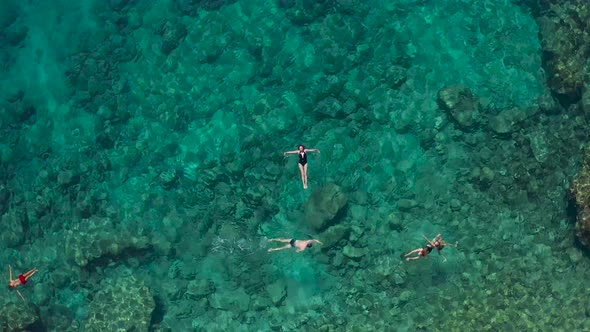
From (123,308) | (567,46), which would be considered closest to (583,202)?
(567,46)

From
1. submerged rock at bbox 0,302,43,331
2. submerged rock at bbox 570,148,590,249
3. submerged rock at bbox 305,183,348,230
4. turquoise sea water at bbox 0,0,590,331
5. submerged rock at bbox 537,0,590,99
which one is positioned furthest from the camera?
submerged rock at bbox 305,183,348,230

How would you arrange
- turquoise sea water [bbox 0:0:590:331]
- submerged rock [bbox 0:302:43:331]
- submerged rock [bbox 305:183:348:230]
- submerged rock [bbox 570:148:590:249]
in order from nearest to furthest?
submerged rock [bbox 570:148:590:249] < turquoise sea water [bbox 0:0:590:331] < submerged rock [bbox 0:302:43:331] < submerged rock [bbox 305:183:348:230]

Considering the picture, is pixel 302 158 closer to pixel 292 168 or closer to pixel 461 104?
pixel 292 168

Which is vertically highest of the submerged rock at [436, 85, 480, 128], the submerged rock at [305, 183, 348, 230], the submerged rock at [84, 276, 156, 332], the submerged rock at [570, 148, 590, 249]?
the submerged rock at [436, 85, 480, 128]

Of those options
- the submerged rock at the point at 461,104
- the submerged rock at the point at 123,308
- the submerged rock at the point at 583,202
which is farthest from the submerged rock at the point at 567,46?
the submerged rock at the point at 123,308

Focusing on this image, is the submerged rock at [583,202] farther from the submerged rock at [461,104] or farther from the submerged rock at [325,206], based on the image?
the submerged rock at [325,206]

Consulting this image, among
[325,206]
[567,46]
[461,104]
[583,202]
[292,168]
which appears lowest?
[325,206]

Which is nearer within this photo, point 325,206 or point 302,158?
point 302,158

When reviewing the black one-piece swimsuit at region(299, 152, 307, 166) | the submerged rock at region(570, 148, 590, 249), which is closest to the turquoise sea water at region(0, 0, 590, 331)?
the submerged rock at region(570, 148, 590, 249)

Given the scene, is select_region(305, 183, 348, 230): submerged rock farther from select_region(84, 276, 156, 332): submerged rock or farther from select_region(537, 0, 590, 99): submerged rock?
select_region(537, 0, 590, 99): submerged rock
